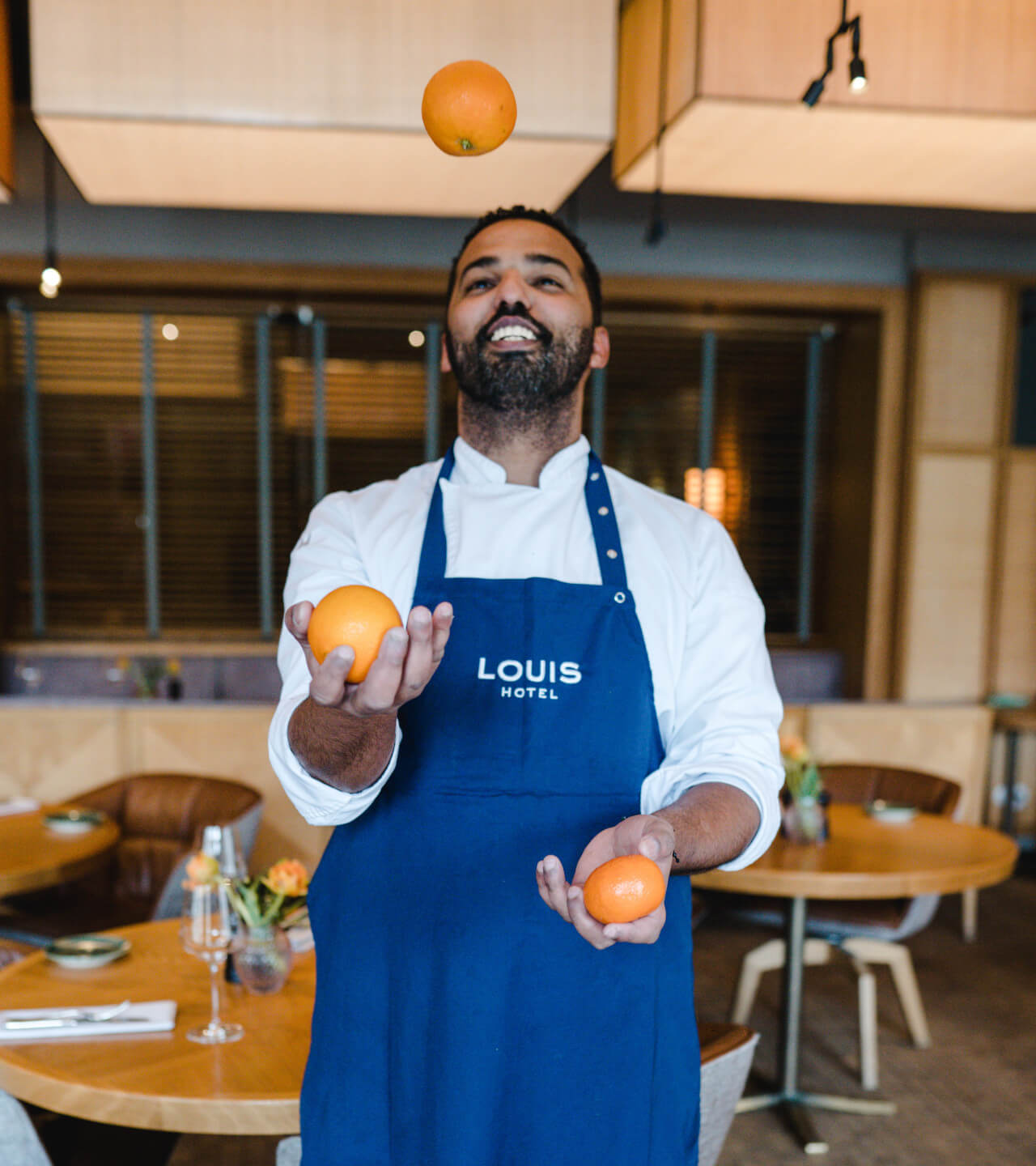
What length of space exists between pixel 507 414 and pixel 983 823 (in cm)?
495

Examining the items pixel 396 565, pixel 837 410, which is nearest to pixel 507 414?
pixel 396 565

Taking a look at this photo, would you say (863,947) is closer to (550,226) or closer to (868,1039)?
(868,1039)

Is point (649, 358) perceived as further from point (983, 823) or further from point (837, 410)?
point (983, 823)

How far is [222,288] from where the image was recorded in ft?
19.0

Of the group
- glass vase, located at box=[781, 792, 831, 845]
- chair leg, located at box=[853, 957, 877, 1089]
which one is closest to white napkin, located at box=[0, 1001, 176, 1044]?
glass vase, located at box=[781, 792, 831, 845]

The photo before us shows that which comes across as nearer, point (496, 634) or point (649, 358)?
point (496, 634)

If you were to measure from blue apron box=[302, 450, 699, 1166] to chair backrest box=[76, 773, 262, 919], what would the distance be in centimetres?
215

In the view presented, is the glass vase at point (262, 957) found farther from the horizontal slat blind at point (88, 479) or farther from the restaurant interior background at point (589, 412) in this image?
the horizontal slat blind at point (88, 479)

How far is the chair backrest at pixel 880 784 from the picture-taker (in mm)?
3764

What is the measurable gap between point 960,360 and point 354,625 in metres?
5.84

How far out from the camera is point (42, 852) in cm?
296

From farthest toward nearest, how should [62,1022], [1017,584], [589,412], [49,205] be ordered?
[589,412] < [1017,584] < [49,205] < [62,1022]

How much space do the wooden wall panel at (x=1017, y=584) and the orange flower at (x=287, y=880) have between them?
5.33 metres

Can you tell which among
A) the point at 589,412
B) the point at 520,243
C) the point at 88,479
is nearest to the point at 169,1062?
the point at 520,243
